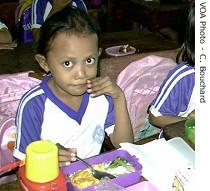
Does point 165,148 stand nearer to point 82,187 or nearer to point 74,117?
point 82,187

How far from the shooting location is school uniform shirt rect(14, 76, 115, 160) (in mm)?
1473

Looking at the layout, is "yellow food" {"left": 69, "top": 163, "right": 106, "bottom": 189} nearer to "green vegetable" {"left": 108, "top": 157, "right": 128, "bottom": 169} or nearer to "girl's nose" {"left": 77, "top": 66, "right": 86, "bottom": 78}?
"green vegetable" {"left": 108, "top": 157, "right": 128, "bottom": 169}

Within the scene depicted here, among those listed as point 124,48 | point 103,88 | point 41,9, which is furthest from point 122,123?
point 41,9

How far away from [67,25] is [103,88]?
0.25m

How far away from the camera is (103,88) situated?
58.9 inches

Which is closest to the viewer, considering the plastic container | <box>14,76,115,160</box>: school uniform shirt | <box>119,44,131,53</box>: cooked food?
the plastic container

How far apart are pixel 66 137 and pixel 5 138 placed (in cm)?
32

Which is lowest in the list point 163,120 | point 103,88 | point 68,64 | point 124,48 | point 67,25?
point 163,120

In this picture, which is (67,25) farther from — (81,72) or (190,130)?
(190,130)

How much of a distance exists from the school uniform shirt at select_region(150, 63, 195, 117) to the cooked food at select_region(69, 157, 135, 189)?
25.0 inches

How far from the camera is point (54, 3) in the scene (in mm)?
3062

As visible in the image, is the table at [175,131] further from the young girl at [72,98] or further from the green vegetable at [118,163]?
the young girl at [72,98]

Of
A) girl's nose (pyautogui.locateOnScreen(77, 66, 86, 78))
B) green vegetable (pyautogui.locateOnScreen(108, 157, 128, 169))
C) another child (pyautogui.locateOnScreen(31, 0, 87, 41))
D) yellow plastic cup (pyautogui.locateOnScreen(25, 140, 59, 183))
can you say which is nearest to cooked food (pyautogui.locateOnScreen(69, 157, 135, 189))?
green vegetable (pyautogui.locateOnScreen(108, 157, 128, 169))

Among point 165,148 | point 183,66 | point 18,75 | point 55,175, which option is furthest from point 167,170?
point 18,75
